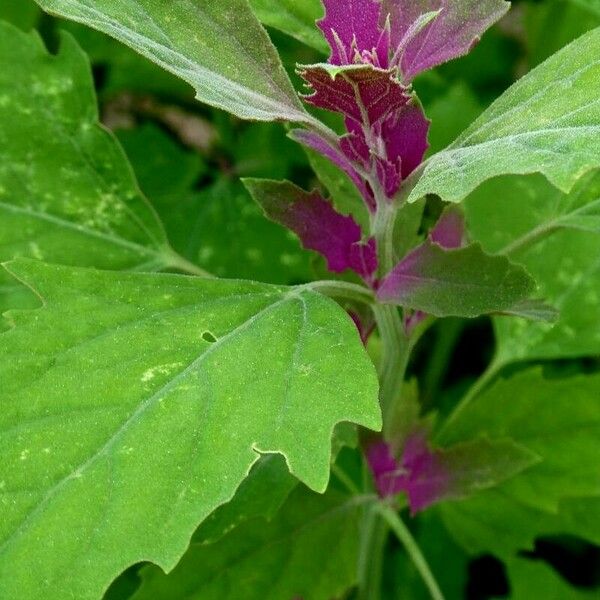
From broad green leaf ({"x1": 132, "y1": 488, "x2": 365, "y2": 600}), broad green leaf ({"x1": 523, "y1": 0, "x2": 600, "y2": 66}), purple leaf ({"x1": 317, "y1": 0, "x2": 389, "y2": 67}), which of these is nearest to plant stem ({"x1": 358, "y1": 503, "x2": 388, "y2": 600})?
broad green leaf ({"x1": 132, "y1": 488, "x2": 365, "y2": 600})

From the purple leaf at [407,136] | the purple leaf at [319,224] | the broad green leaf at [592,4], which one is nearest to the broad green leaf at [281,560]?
the purple leaf at [319,224]

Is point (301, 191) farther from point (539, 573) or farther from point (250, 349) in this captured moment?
point (539, 573)

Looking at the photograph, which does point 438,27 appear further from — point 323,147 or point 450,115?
point 450,115

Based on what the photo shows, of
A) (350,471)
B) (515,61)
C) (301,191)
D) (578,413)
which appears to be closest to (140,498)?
(301,191)

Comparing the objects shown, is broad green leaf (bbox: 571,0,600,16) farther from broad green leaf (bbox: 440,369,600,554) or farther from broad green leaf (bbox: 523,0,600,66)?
Answer: broad green leaf (bbox: 440,369,600,554)

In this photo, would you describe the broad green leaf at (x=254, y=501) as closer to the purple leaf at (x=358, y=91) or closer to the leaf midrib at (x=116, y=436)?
the leaf midrib at (x=116, y=436)

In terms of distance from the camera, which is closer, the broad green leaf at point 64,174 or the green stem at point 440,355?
the broad green leaf at point 64,174

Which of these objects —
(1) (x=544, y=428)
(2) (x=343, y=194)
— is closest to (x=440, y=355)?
(1) (x=544, y=428)
